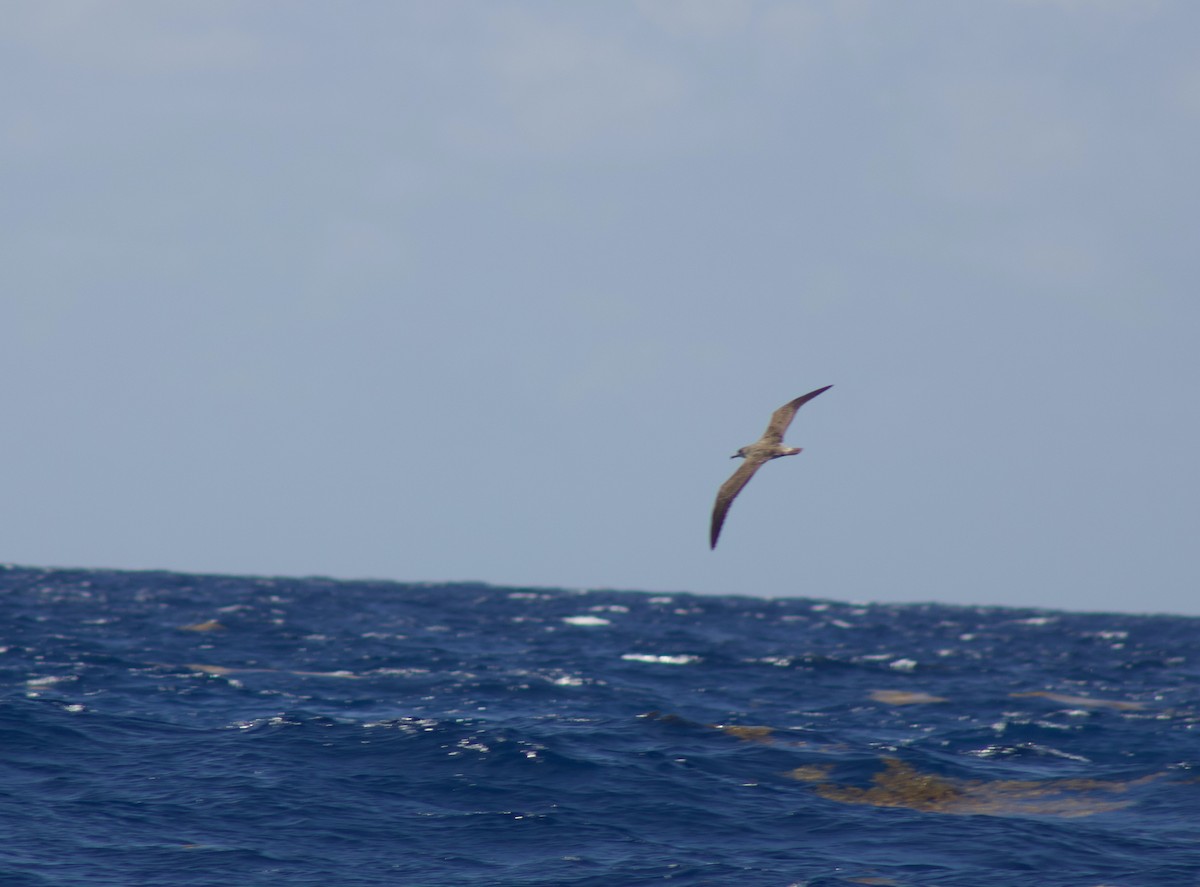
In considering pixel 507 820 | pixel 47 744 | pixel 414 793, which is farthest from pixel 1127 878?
pixel 47 744

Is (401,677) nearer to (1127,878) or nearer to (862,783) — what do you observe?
(862,783)

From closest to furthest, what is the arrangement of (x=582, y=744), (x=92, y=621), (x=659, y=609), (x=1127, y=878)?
(x=1127, y=878) < (x=582, y=744) < (x=92, y=621) < (x=659, y=609)

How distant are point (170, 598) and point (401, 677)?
2119 centimetres

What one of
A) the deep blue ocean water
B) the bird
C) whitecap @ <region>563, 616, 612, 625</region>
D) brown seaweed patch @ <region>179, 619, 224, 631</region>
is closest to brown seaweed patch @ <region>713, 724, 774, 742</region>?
the deep blue ocean water

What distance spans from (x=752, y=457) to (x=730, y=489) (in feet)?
1.65

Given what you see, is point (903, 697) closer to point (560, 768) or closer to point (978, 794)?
point (978, 794)

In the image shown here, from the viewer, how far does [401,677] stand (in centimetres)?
2380

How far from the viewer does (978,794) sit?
640 inches

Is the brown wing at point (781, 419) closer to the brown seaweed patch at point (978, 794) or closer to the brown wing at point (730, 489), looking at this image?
the brown wing at point (730, 489)

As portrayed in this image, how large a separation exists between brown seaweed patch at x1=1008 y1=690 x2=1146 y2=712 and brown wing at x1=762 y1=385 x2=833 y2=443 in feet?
34.1

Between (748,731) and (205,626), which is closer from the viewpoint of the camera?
(748,731)

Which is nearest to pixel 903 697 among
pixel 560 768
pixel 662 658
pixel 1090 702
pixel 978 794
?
pixel 1090 702

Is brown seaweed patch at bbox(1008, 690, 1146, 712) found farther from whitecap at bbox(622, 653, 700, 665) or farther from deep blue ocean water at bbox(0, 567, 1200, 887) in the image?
whitecap at bbox(622, 653, 700, 665)

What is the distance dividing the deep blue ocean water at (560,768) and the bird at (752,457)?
10.5ft
